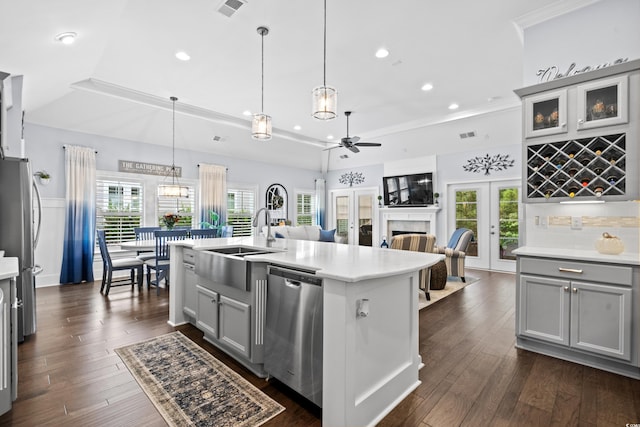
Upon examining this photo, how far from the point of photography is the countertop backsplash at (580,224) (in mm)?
2691

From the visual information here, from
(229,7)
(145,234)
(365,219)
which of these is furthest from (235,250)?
(365,219)

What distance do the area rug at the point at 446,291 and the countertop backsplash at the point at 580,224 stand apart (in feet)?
5.38

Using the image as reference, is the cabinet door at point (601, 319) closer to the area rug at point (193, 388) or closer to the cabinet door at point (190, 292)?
the area rug at point (193, 388)

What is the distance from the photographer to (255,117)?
140 inches

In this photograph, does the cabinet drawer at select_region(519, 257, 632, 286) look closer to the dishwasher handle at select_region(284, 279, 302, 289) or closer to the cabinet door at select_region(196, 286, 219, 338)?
the dishwasher handle at select_region(284, 279, 302, 289)

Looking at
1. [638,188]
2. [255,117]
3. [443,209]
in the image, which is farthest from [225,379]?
[443,209]

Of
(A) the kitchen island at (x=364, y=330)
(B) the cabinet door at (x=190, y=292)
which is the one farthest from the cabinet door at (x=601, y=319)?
(B) the cabinet door at (x=190, y=292)

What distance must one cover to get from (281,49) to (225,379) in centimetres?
353

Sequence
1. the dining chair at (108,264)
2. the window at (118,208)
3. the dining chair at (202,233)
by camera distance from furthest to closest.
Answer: the window at (118,208) → the dining chair at (202,233) → the dining chair at (108,264)

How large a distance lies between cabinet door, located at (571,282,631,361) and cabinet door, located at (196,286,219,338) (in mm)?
3005

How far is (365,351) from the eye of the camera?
70.7 inches

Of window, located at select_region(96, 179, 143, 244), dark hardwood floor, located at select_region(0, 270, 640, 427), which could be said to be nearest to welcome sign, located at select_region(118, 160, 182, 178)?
window, located at select_region(96, 179, 143, 244)

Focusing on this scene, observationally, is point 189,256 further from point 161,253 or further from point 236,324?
point 161,253

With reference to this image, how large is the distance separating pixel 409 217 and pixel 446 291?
3.47 meters
